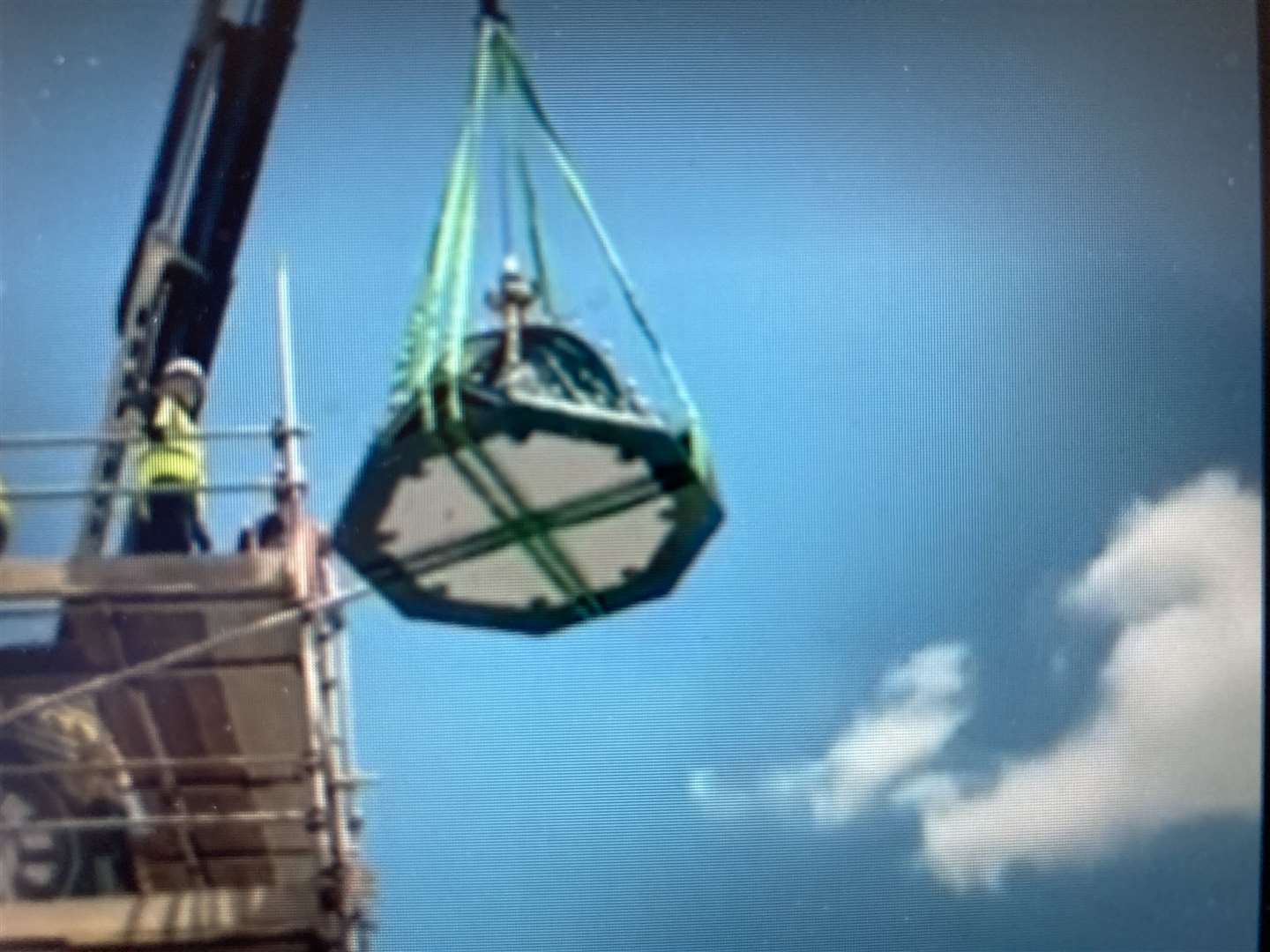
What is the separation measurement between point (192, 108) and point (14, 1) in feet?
3.04

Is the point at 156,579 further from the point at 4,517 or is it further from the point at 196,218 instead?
the point at 196,218

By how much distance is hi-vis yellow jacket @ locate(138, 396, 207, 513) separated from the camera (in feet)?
12.8

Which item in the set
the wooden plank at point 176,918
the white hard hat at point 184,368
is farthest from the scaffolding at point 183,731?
the white hard hat at point 184,368

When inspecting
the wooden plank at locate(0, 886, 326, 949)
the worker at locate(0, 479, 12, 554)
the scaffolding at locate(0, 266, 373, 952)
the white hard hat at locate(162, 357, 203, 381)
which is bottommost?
the wooden plank at locate(0, 886, 326, 949)

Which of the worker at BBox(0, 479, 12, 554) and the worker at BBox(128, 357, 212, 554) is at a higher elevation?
the worker at BBox(128, 357, 212, 554)

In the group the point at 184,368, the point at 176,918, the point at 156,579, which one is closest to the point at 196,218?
the point at 184,368

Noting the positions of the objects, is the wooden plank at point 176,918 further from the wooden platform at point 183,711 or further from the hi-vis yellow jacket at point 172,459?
the hi-vis yellow jacket at point 172,459

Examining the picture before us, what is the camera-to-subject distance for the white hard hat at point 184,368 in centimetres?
391

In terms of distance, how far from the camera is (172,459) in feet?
12.8

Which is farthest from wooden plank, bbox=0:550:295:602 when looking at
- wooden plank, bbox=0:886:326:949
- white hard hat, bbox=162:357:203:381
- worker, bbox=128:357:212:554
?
wooden plank, bbox=0:886:326:949

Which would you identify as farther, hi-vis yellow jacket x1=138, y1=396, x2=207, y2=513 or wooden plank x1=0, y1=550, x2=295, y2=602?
hi-vis yellow jacket x1=138, y1=396, x2=207, y2=513

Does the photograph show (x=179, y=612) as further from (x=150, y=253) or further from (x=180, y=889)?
(x=150, y=253)

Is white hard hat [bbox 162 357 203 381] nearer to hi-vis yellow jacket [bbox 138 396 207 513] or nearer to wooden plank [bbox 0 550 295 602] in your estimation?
hi-vis yellow jacket [bbox 138 396 207 513]

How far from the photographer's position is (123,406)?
423 cm
